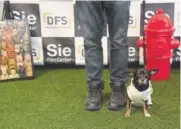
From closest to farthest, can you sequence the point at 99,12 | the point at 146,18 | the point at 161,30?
1. the point at 99,12
2. the point at 161,30
3. the point at 146,18

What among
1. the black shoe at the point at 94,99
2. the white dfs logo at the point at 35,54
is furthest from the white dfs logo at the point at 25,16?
the black shoe at the point at 94,99

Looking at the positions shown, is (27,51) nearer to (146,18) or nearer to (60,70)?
(60,70)

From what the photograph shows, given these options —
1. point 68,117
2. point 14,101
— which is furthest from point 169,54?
point 14,101

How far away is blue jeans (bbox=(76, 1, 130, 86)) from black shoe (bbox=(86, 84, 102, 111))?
0.04 m

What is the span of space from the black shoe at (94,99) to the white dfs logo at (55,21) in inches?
25.9

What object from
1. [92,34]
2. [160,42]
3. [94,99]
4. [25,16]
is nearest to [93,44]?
[92,34]

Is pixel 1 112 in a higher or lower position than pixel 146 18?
lower

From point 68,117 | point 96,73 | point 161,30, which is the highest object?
point 161,30

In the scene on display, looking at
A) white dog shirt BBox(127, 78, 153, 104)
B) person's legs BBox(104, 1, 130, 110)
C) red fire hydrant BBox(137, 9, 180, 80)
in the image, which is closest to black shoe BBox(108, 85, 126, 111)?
person's legs BBox(104, 1, 130, 110)

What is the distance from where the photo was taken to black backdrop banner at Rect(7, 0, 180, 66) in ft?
8.33

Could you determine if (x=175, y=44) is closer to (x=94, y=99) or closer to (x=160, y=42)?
(x=160, y=42)

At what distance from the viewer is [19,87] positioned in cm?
239

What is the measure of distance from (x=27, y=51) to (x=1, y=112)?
56 cm

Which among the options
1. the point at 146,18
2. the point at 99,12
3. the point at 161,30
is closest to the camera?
the point at 99,12
